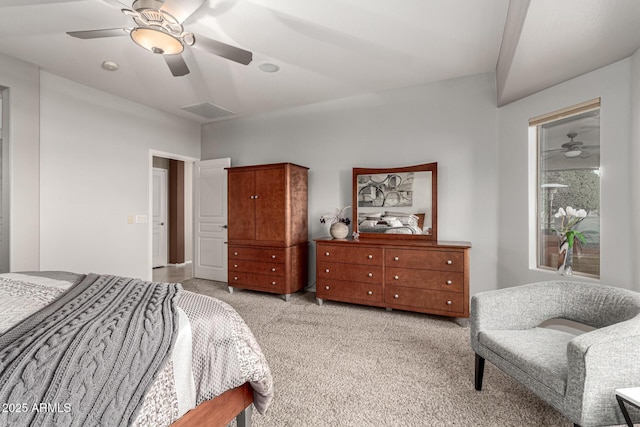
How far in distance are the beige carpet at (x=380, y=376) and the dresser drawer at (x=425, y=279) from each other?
1.19 ft

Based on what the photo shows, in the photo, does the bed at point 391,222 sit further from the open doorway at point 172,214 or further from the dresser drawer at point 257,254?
the open doorway at point 172,214

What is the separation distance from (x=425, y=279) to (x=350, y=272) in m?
0.83

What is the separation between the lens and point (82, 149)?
12.0 feet

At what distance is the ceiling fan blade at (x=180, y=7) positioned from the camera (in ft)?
5.77

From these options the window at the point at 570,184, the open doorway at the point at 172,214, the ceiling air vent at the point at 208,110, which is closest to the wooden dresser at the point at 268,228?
the ceiling air vent at the point at 208,110

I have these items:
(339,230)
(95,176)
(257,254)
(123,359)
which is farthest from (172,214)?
(123,359)

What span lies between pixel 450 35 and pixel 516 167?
1.47 metres

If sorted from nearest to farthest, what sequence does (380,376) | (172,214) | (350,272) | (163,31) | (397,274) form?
(163,31) < (380,376) < (397,274) < (350,272) < (172,214)

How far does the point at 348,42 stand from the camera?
271 centimetres

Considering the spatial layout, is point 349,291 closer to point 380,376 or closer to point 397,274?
point 397,274

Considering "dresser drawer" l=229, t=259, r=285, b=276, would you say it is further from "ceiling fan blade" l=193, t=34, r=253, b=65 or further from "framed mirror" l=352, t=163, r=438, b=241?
"ceiling fan blade" l=193, t=34, r=253, b=65

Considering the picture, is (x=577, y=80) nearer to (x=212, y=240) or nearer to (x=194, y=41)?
(x=194, y=41)

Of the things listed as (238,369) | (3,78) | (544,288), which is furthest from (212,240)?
(544,288)

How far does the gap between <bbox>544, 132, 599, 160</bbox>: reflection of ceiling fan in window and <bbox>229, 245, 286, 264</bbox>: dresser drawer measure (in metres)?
3.09
